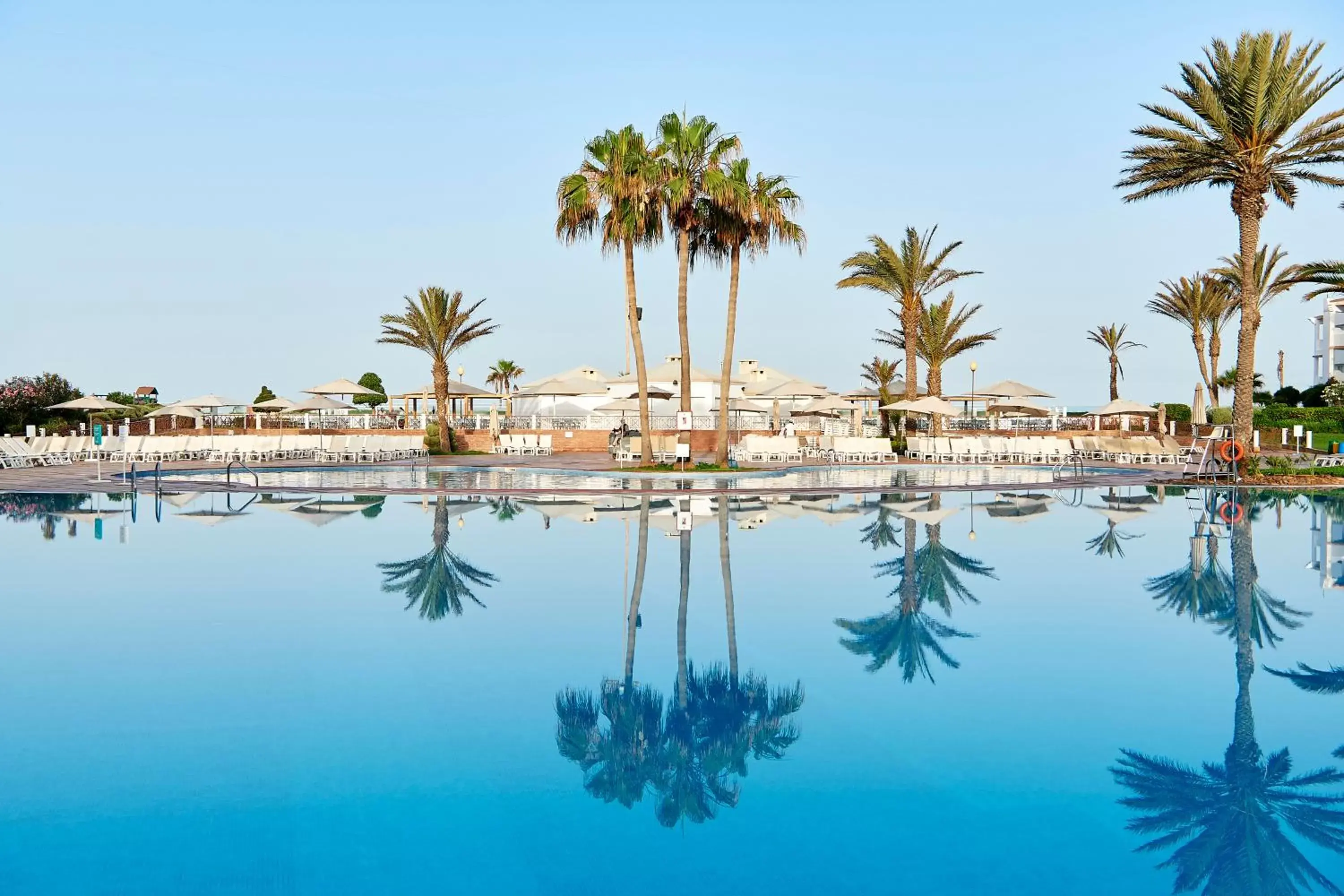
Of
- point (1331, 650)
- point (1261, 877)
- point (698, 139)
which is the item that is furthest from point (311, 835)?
point (698, 139)

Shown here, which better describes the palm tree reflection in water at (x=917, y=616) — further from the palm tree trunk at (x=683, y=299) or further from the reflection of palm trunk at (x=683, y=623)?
the palm tree trunk at (x=683, y=299)

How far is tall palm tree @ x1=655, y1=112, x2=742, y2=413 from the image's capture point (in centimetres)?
2508

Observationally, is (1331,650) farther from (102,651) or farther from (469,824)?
(102,651)

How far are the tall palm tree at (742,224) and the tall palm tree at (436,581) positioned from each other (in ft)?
48.2

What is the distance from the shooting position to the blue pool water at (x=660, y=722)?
423 cm

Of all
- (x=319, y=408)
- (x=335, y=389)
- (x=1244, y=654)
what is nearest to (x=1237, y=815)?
(x=1244, y=654)

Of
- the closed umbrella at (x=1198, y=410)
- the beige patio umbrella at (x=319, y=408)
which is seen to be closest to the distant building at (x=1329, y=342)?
the closed umbrella at (x=1198, y=410)

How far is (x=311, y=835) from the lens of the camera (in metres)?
4.41

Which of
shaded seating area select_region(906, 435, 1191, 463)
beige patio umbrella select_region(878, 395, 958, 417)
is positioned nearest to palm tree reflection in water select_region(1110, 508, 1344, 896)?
shaded seating area select_region(906, 435, 1191, 463)

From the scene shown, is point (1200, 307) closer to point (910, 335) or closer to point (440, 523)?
point (910, 335)

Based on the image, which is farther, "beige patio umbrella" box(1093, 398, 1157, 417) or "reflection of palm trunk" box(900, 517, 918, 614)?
"beige patio umbrella" box(1093, 398, 1157, 417)

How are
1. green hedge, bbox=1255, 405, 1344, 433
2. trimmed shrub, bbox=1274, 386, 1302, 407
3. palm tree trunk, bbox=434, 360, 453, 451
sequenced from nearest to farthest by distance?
palm tree trunk, bbox=434, 360, 453, 451 → green hedge, bbox=1255, 405, 1344, 433 → trimmed shrub, bbox=1274, 386, 1302, 407

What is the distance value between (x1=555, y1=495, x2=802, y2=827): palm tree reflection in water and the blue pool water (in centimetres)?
3

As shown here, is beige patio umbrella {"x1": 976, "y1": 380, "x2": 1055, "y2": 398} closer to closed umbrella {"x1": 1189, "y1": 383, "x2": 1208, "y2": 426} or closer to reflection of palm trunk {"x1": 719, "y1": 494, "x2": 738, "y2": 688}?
closed umbrella {"x1": 1189, "y1": 383, "x2": 1208, "y2": 426}
